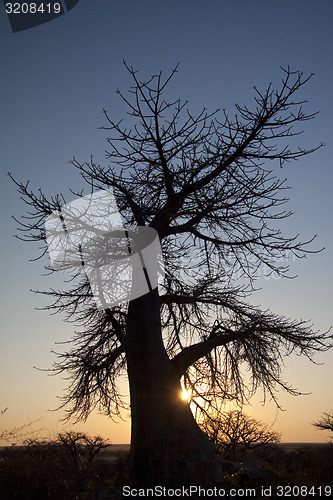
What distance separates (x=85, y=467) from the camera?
4.95 m

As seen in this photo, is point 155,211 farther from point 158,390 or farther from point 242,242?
point 158,390

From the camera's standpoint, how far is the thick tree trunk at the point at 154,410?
4.77 m

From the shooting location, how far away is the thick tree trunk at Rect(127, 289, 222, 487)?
477cm

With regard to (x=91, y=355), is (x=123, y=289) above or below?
above

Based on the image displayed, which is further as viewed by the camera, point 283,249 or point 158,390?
point 283,249

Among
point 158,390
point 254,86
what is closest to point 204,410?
point 158,390

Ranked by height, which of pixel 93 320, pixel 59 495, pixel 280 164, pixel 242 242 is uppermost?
pixel 280 164

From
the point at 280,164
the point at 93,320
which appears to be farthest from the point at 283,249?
the point at 93,320

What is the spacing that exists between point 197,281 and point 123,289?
4.77ft

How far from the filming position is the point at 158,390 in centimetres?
539

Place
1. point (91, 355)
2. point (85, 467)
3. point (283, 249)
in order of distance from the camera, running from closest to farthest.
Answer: point (85, 467) → point (283, 249) → point (91, 355)

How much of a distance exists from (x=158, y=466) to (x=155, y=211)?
10.9 ft

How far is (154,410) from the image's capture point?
5.28m

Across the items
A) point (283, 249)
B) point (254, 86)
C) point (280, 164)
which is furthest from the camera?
point (283, 249)
